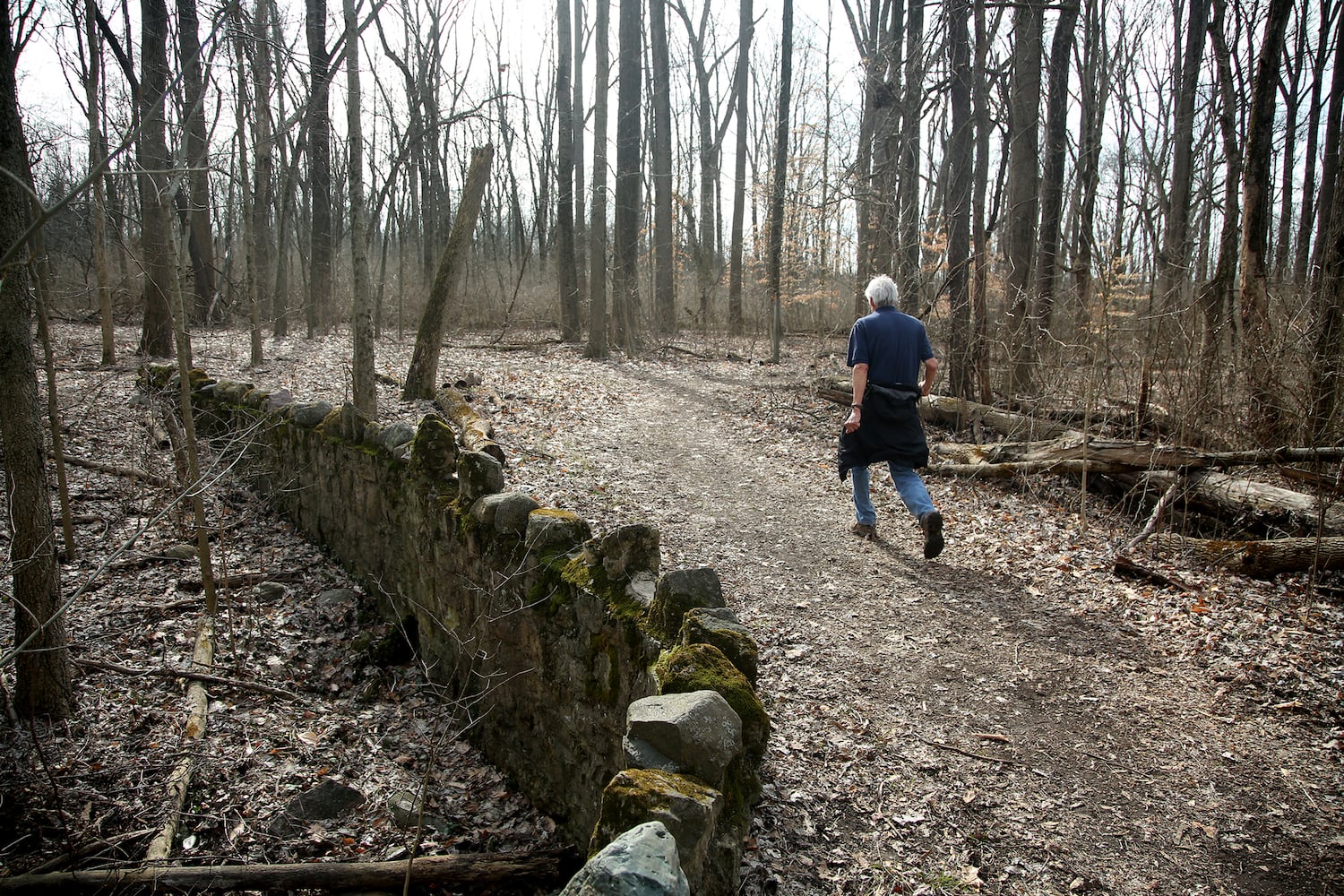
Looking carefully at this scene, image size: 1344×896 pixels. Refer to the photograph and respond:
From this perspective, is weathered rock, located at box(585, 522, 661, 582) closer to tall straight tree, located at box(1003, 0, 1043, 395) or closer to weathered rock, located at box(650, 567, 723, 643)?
weathered rock, located at box(650, 567, 723, 643)

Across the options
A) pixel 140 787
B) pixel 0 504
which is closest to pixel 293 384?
pixel 0 504

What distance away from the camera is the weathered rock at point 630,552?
158 inches

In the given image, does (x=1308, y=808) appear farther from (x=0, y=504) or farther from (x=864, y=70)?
(x=864, y=70)

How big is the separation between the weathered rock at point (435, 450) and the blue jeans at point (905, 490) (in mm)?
3096

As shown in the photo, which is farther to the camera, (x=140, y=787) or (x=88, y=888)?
(x=140, y=787)

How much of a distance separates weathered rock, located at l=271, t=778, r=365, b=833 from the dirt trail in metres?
2.47

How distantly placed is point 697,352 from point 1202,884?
45.8 feet

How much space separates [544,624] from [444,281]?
20.7 ft

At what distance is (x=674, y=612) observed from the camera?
3477 mm

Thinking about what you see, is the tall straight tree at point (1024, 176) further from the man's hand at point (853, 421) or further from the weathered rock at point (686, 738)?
the weathered rock at point (686, 738)

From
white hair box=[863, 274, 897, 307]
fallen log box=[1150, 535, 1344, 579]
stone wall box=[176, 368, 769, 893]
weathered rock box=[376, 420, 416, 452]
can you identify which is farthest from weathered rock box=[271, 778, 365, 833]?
fallen log box=[1150, 535, 1344, 579]

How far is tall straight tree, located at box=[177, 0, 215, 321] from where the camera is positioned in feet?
19.3

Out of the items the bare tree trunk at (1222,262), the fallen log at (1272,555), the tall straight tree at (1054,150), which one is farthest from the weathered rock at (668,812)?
the tall straight tree at (1054,150)

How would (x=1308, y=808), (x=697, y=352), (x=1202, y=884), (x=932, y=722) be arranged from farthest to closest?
(x=697, y=352) < (x=932, y=722) < (x=1308, y=808) < (x=1202, y=884)
